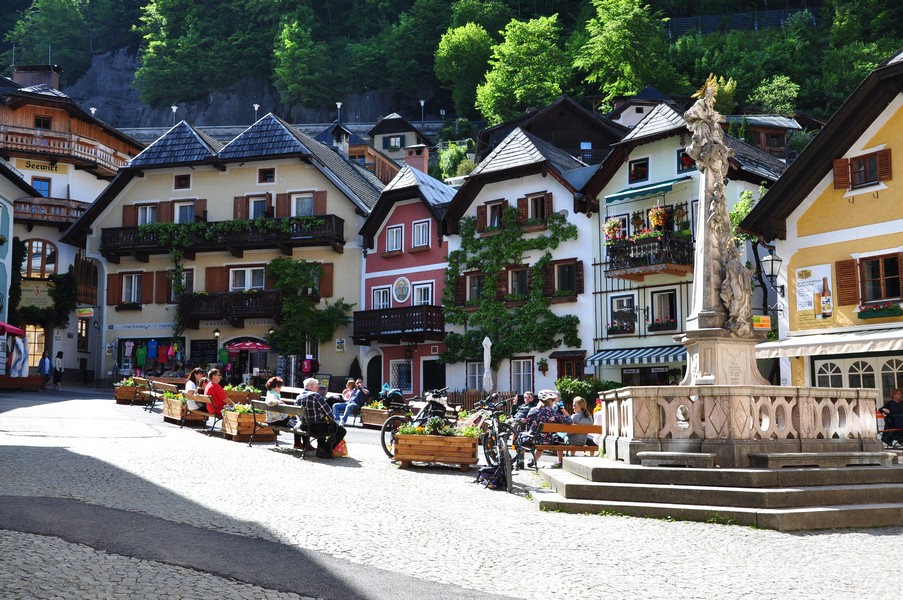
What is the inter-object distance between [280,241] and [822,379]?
79.8ft

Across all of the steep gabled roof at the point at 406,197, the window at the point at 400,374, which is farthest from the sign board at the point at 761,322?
the window at the point at 400,374

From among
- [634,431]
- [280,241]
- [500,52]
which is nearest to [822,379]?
[634,431]

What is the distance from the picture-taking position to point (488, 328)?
126 ft

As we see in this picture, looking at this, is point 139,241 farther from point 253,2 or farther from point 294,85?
point 253,2

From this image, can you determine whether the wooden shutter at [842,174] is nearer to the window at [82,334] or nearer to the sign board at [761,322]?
the sign board at [761,322]

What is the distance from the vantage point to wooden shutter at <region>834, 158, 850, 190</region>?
27000 mm

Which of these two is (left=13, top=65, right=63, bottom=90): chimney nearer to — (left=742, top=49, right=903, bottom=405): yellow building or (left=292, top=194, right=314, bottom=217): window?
(left=292, top=194, right=314, bottom=217): window

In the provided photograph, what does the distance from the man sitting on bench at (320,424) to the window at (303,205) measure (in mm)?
27280

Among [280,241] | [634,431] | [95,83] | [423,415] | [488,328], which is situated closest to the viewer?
[634,431]

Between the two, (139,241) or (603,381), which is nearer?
(603,381)

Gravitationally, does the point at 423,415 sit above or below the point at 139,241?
below

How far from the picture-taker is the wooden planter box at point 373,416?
85.5 ft

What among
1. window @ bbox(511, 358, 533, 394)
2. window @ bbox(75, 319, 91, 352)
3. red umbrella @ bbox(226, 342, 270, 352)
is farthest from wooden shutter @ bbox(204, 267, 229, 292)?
window @ bbox(511, 358, 533, 394)

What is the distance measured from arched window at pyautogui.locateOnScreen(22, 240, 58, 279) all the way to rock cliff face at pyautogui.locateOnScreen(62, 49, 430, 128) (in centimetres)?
4566
